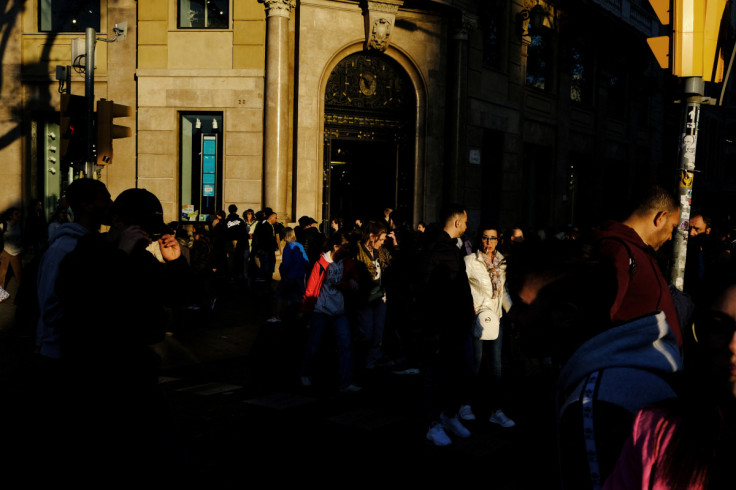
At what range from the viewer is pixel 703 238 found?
14.1 metres

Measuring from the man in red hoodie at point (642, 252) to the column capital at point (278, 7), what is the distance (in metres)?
15.6

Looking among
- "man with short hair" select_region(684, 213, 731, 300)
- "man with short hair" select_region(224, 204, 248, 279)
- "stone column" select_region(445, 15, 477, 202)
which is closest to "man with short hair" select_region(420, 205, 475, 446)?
"man with short hair" select_region(684, 213, 731, 300)

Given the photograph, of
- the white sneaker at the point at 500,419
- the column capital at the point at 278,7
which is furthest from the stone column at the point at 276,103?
the white sneaker at the point at 500,419

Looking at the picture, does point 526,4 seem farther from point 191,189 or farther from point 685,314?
point 685,314

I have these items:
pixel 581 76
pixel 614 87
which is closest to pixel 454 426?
pixel 581 76

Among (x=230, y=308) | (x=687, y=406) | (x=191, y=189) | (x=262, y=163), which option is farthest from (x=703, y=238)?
(x=687, y=406)

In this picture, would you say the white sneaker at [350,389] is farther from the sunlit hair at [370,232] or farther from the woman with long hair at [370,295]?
the sunlit hair at [370,232]

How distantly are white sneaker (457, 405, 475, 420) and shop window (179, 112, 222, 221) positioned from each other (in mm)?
12960

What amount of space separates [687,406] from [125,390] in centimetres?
291

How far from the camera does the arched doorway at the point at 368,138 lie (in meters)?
19.5

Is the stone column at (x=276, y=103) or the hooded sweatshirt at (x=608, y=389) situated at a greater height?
the stone column at (x=276, y=103)

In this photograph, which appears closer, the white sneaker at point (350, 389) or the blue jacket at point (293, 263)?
the white sneaker at point (350, 389)

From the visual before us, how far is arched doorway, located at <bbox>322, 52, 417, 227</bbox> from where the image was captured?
1945 centimetres

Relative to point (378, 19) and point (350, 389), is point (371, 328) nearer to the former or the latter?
point (350, 389)
